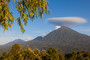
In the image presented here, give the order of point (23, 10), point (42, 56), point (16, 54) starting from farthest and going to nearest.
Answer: point (16, 54), point (42, 56), point (23, 10)

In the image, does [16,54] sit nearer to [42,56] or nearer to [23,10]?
[42,56]

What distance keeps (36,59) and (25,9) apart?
26.7 feet

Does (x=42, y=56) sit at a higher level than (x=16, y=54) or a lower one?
lower

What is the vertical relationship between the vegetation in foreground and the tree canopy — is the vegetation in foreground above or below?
below

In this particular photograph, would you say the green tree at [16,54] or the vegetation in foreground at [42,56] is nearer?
the vegetation in foreground at [42,56]

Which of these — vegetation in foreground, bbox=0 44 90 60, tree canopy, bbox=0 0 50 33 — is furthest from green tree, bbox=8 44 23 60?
tree canopy, bbox=0 0 50 33

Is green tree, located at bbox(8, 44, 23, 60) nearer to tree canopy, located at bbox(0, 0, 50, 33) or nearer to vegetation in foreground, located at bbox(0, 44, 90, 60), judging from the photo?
vegetation in foreground, located at bbox(0, 44, 90, 60)

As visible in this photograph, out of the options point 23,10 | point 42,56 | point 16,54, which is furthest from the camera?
point 16,54

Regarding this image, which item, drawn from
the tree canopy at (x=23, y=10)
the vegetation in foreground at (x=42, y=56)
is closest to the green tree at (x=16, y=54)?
the vegetation in foreground at (x=42, y=56)

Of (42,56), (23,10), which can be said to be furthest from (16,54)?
(23,10)

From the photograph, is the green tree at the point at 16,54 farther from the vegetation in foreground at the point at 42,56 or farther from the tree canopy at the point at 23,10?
the tree canopy at the point at 23,10

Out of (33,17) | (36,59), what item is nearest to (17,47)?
(36,59)

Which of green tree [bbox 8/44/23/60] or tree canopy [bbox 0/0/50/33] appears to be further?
green tree [bbox 8/44/23/60]

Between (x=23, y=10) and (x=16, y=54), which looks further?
(x=16, y=54)
